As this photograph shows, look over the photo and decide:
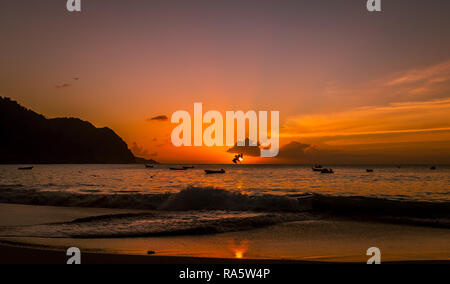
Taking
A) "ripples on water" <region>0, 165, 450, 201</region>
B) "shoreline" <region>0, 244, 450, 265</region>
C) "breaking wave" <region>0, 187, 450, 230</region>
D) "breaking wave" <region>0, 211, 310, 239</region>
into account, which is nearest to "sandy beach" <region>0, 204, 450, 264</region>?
"shoreline" <region>0, 244, 450, 265</region>

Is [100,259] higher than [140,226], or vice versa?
[140,226]

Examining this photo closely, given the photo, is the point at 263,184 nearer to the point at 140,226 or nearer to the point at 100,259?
the point at 140,226

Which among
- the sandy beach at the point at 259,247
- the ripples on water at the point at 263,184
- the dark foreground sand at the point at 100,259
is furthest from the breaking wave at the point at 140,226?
the ripples on water at the point at 263,184

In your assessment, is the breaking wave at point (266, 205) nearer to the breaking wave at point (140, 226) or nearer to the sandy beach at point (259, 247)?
the breaking wave at point (140, 226)

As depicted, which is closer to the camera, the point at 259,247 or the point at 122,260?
the point at 122,260

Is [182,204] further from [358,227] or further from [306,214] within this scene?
[358,227]

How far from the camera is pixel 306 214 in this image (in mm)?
19938

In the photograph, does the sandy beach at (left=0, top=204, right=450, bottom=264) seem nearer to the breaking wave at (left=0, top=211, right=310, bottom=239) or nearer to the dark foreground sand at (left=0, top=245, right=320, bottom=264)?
the dark foreground sand at (left=0, top=245, right=320, bottom=264)

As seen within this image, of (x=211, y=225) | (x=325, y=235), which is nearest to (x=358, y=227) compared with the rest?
(x=325, y=235)

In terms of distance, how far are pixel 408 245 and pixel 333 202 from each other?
11.3 m

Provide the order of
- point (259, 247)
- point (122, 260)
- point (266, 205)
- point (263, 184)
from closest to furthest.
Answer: point (122, 260)
point (259, 247)
point (266, 205)
point (263, 184)

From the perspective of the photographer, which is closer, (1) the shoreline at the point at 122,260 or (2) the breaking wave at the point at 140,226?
(1) the shoreline at the point at 122,260

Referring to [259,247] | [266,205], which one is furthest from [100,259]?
[266,205]

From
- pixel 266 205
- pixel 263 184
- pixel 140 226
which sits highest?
pixel 263 184
